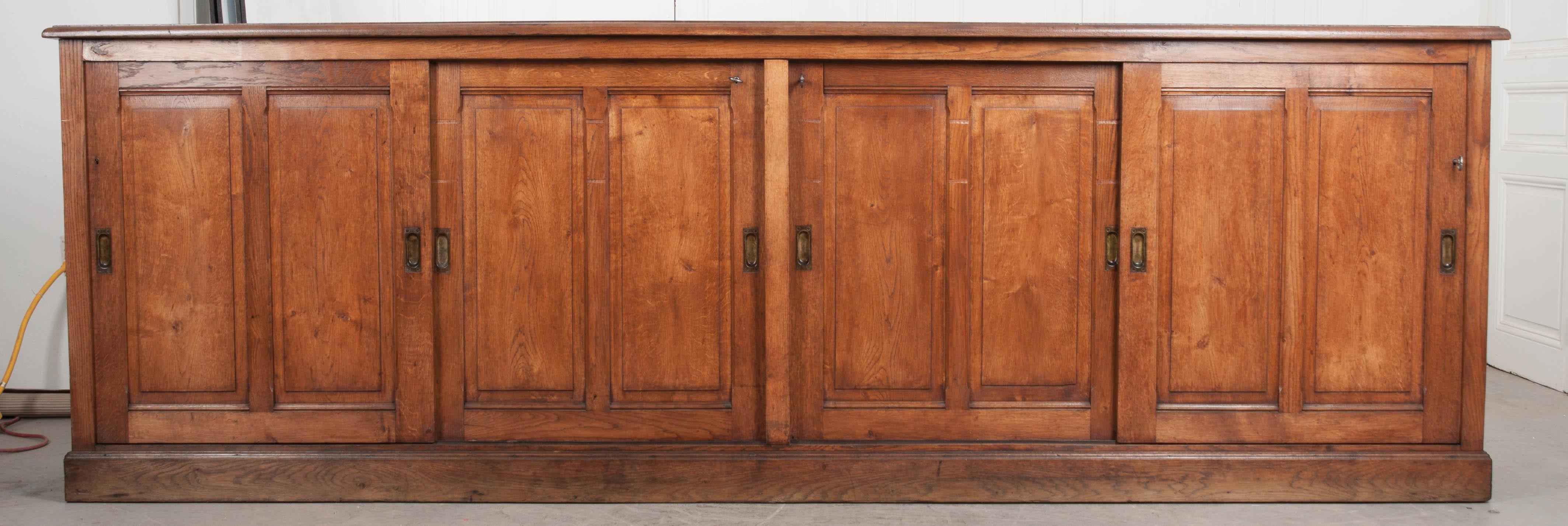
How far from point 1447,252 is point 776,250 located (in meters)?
1.70

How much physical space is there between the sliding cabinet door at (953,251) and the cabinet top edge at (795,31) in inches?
4.1

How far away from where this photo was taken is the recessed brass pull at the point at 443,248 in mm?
2979

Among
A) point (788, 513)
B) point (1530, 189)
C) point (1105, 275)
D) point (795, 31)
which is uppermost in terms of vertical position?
point (795, 31)

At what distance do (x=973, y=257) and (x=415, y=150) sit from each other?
145 cm

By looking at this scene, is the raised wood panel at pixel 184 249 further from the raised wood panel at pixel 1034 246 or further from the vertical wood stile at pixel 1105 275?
the vertical wood stile at pixel 1105 275

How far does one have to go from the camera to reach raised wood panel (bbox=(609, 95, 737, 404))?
2.95 m

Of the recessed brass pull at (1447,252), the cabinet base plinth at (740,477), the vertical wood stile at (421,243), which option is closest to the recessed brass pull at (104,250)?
the cabinet base plinth at (740,477)

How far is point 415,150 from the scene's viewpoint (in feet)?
9.59

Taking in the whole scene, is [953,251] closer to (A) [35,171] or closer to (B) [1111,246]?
(B) [1111,246]

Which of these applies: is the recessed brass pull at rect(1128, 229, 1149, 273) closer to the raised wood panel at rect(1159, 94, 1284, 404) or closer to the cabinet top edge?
the raised wood panel at rect(1159, 94, 1284, 404)

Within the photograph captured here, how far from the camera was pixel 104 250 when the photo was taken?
2953 millimetres

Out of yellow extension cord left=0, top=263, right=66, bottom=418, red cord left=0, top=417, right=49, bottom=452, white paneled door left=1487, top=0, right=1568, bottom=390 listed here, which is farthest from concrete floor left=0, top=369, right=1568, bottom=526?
white paneled door left=1487, top=0, right=1568, bottom=390

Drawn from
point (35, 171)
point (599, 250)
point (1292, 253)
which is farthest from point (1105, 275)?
point (35, 171)

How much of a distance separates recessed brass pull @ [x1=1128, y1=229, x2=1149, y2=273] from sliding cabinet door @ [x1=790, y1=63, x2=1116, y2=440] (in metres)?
0.07
